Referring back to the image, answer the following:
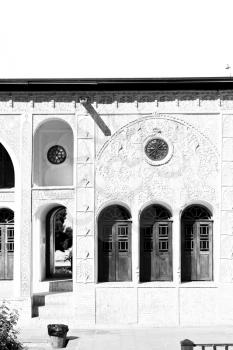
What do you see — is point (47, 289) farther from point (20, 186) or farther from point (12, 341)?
point (12, 341)

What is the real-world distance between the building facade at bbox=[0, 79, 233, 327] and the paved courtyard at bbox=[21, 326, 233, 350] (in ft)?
2.04

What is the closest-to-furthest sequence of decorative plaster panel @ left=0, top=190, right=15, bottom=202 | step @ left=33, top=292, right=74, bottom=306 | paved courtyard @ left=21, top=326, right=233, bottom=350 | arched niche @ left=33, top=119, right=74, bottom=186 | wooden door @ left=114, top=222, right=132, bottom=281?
1. paved courtyard @ left=21, top=326, right=233, bottom=350
2. wooden door @ left=114, top=222, right=132, bottom=281
3. step @ left=33, top=292, right=74, bottom=306
4. decorative plaster panel @ left=0, top=190, right=15, bottom=202
5. arched niche @ left=33, top=119, right=74, bottom=186

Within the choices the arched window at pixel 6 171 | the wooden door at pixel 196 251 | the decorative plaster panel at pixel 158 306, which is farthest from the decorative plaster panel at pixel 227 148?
the arched window at pixel 6 171

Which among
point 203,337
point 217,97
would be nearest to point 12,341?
point 203,337

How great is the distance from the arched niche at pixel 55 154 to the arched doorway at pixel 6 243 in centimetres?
164

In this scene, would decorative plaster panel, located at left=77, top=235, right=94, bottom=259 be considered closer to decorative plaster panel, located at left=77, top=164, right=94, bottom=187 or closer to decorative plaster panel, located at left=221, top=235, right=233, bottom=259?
decorative plaster panel, located at left=77, top=164, right=94, bottom=187

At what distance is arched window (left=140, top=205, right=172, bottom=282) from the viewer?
1825 cm

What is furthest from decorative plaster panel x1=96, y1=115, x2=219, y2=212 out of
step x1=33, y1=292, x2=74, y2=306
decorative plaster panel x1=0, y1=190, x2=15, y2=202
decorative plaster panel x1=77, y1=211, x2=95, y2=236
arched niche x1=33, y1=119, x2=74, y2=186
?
step x1=33, y1=292, x2=74, y2=306

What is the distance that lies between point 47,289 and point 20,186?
3.90 m

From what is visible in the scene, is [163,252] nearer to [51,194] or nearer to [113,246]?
→ [113,246]

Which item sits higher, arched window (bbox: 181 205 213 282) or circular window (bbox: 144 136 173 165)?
circular window (bbox: 144 136 173 165)

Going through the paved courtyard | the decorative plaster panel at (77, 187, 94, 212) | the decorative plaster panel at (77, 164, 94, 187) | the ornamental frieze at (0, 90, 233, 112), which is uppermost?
the ornamental frieze at (0, 90, 233, 112)

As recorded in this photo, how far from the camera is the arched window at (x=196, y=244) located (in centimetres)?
1828

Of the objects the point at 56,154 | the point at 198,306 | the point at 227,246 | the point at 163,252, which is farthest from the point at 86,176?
the point at 198,306
